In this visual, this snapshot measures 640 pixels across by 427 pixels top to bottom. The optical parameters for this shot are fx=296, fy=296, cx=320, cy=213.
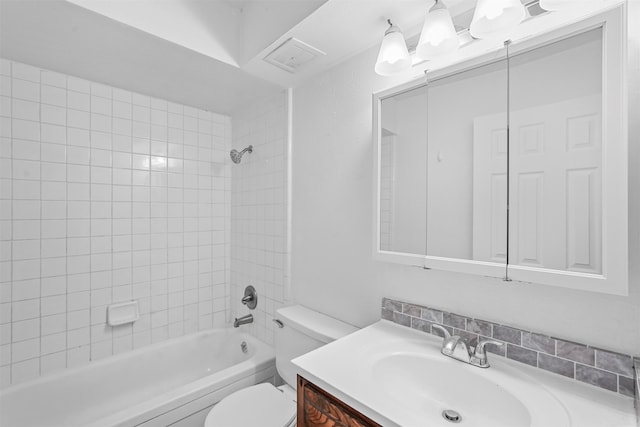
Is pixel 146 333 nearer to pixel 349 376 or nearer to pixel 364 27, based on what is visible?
pixel 349 376

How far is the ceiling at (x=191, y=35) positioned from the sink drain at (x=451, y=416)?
1.28 meters

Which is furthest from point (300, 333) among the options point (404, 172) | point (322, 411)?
point (404, 172)

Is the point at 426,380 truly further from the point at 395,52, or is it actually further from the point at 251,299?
the point at 251,299

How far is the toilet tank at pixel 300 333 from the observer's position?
139 cm

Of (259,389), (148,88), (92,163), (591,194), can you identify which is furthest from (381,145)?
(92,163)

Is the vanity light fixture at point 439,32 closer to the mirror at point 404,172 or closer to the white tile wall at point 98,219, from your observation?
the mirror at point 404,172

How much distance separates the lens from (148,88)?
1913 millimetres

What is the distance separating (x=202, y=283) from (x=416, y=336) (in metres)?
1.73

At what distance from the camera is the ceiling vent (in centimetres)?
137

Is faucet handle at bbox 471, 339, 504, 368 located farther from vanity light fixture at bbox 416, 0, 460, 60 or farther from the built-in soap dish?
the built-in soap dish

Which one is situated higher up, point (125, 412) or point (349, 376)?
point (349, 376)

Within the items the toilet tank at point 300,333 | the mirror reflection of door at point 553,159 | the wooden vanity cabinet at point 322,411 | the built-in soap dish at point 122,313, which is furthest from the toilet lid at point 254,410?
the mirror reflection of door at point 553,159

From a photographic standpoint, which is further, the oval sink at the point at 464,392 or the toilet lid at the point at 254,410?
the toilet lid at the point at 254,410

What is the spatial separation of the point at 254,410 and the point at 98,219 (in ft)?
4.85
